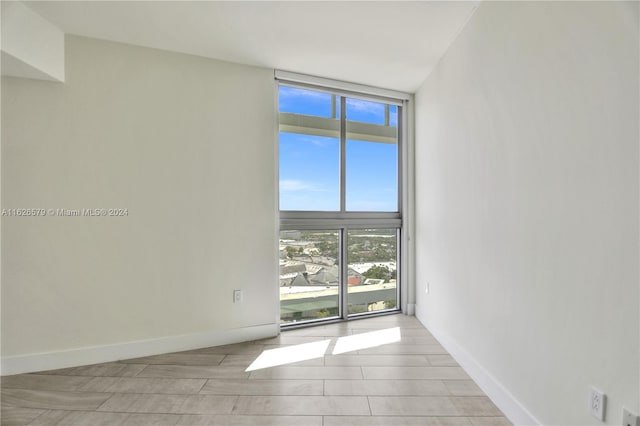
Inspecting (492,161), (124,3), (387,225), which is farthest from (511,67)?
(124,3)

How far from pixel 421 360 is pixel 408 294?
3.69 ft

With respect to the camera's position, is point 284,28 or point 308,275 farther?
point 308,275

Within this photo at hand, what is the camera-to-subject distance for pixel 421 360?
238cm

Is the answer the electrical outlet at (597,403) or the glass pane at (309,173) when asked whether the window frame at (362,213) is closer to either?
the glass pane at (309,173)

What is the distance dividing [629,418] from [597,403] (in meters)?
0.12

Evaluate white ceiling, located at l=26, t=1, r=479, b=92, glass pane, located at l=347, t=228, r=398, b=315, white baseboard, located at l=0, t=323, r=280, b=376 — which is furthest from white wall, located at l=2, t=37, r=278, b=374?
glass pane, located at l=347, t=228, r=398, b=315

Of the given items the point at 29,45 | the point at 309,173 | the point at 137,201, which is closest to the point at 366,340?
the point at 309,173

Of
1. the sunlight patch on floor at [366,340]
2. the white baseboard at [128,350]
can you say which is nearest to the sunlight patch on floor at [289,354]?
the sunlight patch on floor at [366,340]

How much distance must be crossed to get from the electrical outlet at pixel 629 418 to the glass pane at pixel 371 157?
2.49 meters

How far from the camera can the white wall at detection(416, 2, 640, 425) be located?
112 centimetres

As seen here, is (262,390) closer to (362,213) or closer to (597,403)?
(597,403)

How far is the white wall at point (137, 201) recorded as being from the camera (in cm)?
220

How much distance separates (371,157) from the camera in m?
3.44

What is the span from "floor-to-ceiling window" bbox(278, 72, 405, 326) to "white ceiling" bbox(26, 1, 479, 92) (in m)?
0.55
